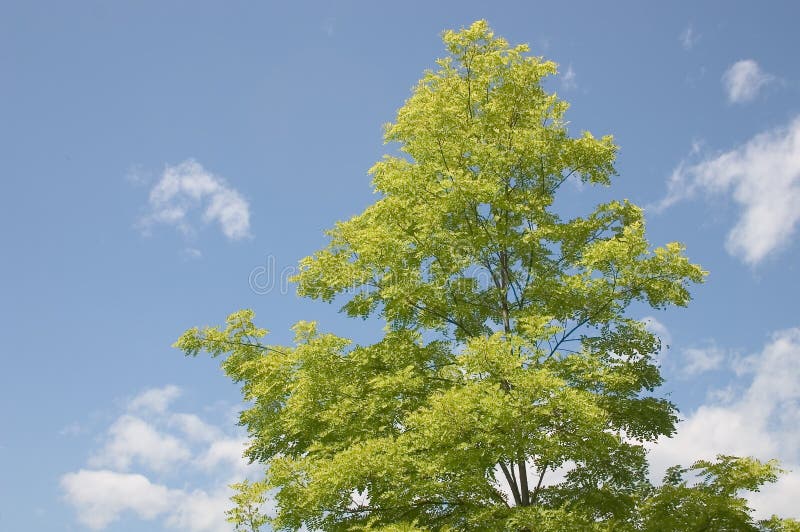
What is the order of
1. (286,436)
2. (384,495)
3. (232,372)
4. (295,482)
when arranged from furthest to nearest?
(232,372) < (286,436) < (295,482) < (384,495)

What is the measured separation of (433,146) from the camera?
47.9 feet

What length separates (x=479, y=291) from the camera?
49.3ft

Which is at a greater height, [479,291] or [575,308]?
[479,291]

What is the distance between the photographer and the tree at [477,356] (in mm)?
11117

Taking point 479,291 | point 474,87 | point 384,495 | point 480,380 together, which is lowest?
point 384,495

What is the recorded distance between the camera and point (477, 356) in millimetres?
11156

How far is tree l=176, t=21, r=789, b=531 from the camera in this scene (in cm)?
1112

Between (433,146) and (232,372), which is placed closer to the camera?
(433,146)

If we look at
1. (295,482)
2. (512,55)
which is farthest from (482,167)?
(295,482)

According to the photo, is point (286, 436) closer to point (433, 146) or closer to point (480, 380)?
point (480, 380)

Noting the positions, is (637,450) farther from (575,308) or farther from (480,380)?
(480,380)

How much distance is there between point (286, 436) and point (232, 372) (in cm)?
231

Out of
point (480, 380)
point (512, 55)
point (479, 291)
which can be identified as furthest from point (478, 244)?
point (512, 55)

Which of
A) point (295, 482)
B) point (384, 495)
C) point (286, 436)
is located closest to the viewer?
point (384, 495)
